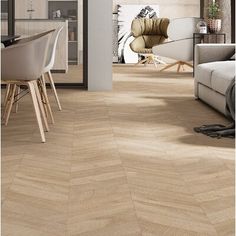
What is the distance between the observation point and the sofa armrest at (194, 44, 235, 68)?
6.71m

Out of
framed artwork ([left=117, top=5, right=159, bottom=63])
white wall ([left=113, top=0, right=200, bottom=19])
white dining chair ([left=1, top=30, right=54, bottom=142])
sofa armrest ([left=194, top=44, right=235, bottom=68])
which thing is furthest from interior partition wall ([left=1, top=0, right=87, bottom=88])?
white wall ([left=113, top=0, right=200, bottom=19])

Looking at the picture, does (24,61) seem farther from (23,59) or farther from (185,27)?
(185,27)

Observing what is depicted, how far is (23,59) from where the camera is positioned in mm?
4055

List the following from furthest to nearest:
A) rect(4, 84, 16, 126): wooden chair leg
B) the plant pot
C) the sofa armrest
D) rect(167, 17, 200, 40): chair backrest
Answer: rect(167, 17, 200, 40): chair backrest < the plant pot < the sofa armrest < rect(4, 84, 16, 126): wooden chair leg

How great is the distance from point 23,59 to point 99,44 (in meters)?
3.72

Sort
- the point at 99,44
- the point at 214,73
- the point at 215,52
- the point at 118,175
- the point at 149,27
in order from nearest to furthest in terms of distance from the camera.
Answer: the point at 118,175
the point at 214,73
the point at 215,52
the point at 99,44
the point at 149,27

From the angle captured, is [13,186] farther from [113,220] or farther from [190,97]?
[190,97]

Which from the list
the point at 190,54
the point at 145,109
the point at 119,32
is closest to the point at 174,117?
the point at 145,109

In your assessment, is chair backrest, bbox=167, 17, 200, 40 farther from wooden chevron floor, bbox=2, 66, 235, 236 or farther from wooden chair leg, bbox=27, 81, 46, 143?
wooden chair leg, bbox=27, 81, 46, 143

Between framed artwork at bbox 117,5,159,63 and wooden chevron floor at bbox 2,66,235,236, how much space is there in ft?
24.2

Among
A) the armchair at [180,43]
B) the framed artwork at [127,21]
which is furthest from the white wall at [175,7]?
the armchair at [180,43]

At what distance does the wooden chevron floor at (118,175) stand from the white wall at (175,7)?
772 centimetres

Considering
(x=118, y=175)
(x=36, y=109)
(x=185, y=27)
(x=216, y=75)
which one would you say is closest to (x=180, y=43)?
(x=185, y=27)

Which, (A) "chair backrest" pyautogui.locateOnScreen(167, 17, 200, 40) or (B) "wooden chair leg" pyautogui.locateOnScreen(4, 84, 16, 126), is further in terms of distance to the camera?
(A) "chair backrest" pyautogui.locateOnScreen(167, 17, 200, 40)
